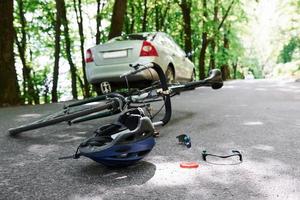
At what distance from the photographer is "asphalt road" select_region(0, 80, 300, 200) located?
289cm

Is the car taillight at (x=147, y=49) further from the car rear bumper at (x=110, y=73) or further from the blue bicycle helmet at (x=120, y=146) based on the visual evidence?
the blue bicycle helmet at (x=120, y=146)

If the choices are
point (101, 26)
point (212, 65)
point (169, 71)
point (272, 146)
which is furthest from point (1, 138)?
point (212, 65)

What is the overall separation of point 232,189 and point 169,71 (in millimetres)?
7587

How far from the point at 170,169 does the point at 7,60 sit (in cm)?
844

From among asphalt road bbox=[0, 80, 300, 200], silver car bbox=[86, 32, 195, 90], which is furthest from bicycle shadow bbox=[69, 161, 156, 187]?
silver car bbox=[86, 32, 195, 90]

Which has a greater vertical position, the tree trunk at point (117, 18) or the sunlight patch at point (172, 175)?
the tree trunk at point (117, 18)

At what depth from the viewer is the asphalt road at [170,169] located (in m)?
2.89

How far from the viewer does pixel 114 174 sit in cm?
337

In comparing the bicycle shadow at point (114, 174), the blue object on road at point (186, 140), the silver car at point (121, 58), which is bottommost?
the blue object on road at point (186, 140)

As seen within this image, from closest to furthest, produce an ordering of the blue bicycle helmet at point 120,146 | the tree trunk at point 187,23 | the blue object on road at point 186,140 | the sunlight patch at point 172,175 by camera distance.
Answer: the sunlight patch at point 172,175 < the blue bicycle helmet at point 120,146 < the blue object on road at point 186,140 < the tree trunk at point 187,23

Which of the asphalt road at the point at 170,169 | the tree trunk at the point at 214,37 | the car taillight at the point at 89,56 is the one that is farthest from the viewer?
the tree trunk at the point at 214,37

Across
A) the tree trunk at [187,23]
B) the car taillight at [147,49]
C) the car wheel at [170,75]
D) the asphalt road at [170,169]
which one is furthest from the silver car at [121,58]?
the tree trunk at [187,23]

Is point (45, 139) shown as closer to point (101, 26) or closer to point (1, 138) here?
point (1, 138)

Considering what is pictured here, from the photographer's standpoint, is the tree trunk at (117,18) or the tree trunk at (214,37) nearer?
the tree trunk at (117,18)
